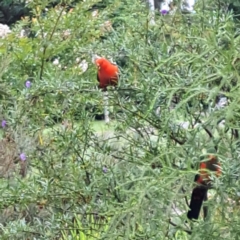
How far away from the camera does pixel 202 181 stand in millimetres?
1412

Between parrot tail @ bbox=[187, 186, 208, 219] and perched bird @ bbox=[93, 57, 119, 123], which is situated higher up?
perched bird @ bbox=[93, 57, 119, 123]

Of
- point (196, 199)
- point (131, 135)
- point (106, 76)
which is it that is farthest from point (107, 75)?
point (196, 199)

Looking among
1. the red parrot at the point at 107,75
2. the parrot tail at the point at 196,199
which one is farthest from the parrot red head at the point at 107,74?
the parrot tail at the point at 196,199

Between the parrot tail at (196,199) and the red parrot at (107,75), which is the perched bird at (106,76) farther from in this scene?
the parrot tail at (196,199)

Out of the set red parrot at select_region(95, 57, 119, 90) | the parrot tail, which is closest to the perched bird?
red parrot at select_region(95, 57, 119, 90)

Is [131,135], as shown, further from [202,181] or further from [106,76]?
[202,181]

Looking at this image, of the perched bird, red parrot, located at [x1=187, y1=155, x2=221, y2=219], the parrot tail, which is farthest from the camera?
the perched bird

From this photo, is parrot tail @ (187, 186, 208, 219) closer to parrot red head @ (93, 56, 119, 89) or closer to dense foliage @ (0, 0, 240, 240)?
dense foliage @ (0, 0, 240, 240)

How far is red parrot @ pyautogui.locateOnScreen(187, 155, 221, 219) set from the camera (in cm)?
130

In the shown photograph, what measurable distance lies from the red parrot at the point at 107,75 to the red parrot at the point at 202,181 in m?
0.49

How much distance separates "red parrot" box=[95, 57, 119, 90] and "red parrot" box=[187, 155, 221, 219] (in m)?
0.49

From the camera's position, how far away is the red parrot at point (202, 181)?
130cm

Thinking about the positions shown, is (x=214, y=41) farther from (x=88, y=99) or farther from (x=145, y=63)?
(x=88, y=99)

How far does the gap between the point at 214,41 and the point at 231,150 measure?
0.23m
